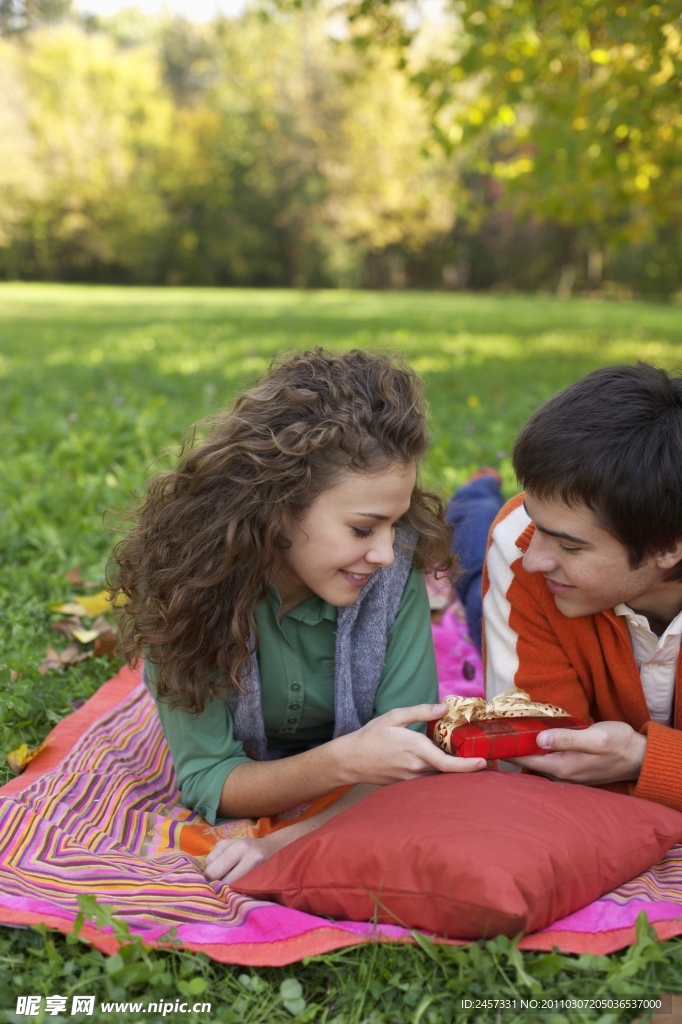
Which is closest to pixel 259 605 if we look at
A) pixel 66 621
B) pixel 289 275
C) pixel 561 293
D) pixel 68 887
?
pixel 68 887

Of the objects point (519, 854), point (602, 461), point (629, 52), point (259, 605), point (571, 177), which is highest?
point (629, 52)

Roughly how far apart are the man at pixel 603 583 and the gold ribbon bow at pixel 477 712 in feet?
0.27

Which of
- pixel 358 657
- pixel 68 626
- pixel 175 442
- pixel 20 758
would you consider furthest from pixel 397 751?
pixel 175 442

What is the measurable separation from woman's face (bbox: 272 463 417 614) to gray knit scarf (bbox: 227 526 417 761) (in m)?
0.15

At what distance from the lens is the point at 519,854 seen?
1.85m

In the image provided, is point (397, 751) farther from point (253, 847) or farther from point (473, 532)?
point (473, 532)

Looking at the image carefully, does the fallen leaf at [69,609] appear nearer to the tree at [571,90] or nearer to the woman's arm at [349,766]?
the woman's arm at [349,766]

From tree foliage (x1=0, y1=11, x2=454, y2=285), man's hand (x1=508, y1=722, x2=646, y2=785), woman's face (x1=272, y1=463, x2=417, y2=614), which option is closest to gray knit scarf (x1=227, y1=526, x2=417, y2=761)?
woman's face (x1=272, y1=463, x2=417, y2=614)

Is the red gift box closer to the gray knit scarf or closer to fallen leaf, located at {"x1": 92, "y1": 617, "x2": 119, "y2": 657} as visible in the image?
the gray knit scarf

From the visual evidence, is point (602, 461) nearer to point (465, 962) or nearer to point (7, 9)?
point (465, 962)

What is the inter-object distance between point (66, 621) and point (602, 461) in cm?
229

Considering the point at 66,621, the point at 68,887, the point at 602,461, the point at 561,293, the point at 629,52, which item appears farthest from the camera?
the point at 561,293

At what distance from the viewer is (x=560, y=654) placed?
2469mm

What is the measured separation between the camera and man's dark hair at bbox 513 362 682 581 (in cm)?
218
